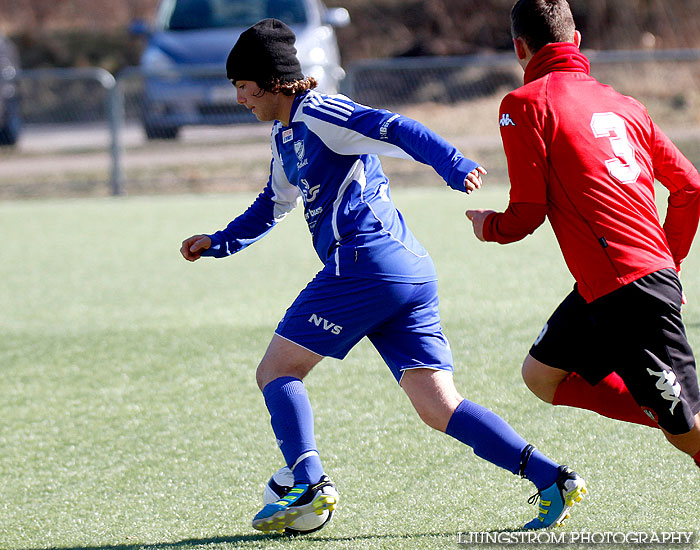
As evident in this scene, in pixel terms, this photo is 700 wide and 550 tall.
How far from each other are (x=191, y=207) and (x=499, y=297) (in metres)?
5.85

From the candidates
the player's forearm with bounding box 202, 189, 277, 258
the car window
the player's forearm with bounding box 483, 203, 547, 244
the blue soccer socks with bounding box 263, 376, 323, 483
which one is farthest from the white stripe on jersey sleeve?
the car window

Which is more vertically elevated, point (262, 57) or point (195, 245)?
point (262, 57)

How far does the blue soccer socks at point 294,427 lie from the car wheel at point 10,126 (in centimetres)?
1327

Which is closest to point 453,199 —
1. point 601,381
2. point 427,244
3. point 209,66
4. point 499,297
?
point 427,244

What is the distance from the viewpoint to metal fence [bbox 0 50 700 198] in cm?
1362

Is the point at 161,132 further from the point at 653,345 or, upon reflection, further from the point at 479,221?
the point at 653,345

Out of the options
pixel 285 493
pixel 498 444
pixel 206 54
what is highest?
pixel 498 444

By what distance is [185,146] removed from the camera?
46.9ft

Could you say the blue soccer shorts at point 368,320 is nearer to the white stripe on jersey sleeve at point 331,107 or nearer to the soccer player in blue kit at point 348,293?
the soccer player in blue kit at point 348,293

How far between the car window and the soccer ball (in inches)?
446

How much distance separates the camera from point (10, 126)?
51.3ft

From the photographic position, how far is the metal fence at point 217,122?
1362cm

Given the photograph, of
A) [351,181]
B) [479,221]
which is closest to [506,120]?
[479,221]

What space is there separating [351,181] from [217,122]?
10.5m
